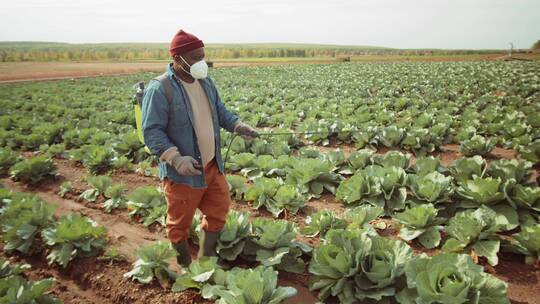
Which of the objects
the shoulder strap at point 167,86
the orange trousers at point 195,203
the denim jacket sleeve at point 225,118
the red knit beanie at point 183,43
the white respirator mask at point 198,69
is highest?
the red knit beanie at point 183,43

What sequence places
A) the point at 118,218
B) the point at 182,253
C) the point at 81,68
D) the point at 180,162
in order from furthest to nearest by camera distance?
the point at 81,68, the point at 118,218, the point at 182,253, the point at 180,162

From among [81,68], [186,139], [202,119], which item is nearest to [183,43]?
[202,119]

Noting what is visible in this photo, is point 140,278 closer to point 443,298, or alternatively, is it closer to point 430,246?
point 443,298

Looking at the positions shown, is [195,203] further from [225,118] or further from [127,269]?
[127,269]

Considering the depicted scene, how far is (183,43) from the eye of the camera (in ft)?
9.66

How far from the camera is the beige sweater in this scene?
10.2 feet

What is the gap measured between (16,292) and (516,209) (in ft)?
17.9

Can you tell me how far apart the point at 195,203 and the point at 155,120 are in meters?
0.86

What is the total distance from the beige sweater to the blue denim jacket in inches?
1.6

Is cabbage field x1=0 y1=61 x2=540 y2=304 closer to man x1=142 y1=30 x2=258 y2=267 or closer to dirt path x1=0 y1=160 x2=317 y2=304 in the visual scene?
dirt path x1=0 y1=160 x2=317 y2=304

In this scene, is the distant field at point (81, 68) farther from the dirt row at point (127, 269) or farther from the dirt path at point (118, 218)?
the dirt row at point (127, 269)

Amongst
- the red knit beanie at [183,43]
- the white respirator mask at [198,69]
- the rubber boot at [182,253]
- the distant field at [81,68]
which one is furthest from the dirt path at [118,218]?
the distant field at [81,68]

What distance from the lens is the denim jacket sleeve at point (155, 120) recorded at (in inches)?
112

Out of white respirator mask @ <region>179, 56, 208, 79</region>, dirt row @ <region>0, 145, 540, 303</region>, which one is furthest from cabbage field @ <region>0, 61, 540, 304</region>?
white respirator mask @ <region>179, 56, 208, 79</region>
